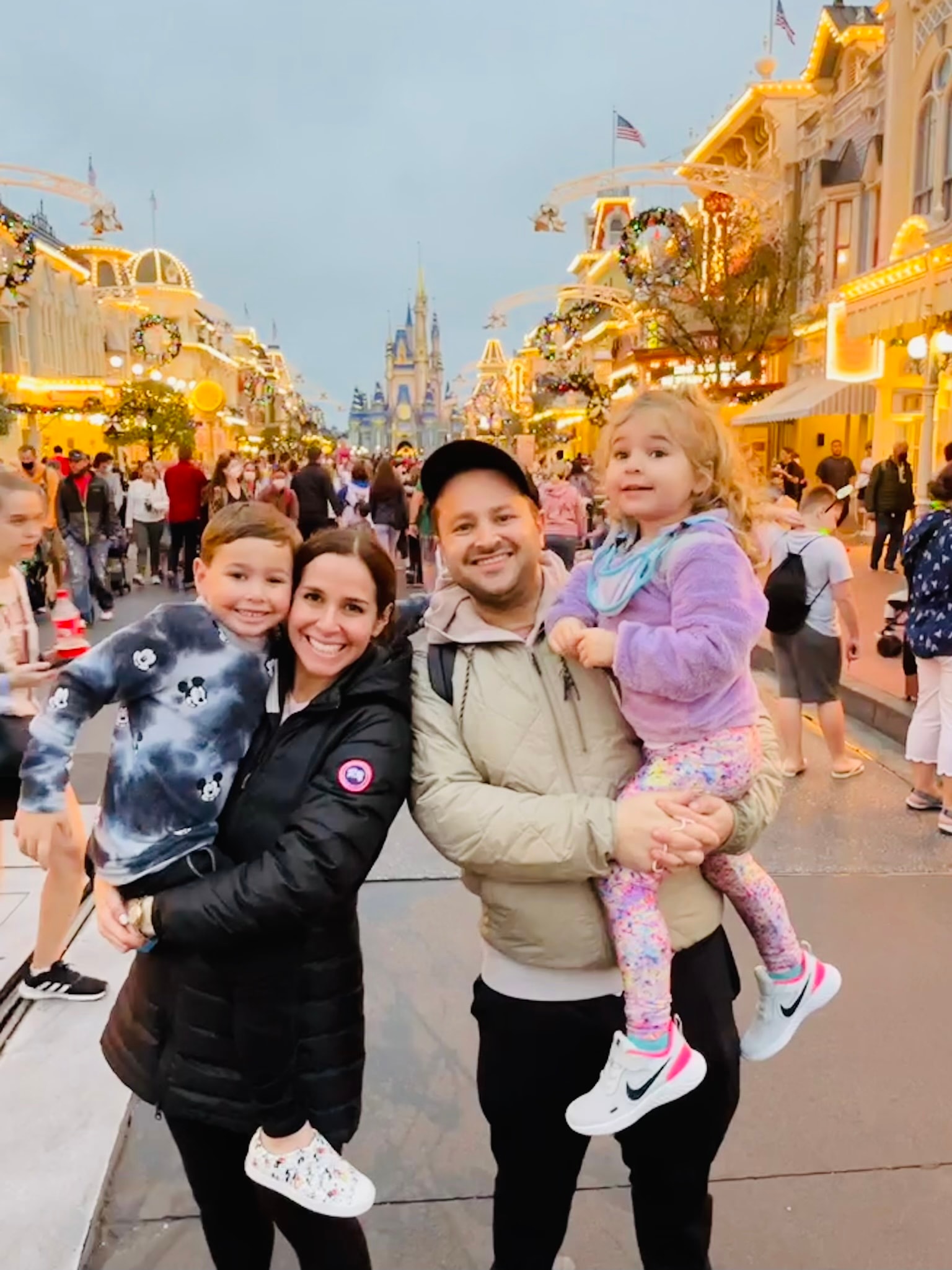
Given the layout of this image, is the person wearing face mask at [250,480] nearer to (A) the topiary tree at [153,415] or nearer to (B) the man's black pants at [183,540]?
(B) the man's black pants at [183,540]

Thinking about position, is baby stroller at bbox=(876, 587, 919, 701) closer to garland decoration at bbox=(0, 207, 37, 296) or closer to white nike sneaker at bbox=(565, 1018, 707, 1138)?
white nike sneaker at bbox=(565, 1018, 707, 1138)

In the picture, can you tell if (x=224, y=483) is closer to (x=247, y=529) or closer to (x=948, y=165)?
(x=247, y=529)

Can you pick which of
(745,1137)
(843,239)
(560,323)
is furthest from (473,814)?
(560,323)

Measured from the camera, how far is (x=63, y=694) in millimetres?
1981

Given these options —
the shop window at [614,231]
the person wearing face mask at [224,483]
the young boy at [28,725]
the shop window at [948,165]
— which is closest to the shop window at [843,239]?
the shop window at [948,165]

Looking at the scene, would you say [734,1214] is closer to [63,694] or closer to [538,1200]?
[538,1200]

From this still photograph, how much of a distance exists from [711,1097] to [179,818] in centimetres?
116

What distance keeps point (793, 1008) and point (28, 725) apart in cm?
248

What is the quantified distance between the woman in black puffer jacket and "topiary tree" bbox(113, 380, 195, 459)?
29225mm

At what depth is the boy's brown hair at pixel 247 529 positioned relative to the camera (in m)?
2.00

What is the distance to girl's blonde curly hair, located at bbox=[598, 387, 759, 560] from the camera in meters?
2.00

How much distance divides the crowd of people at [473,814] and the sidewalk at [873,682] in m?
5.56

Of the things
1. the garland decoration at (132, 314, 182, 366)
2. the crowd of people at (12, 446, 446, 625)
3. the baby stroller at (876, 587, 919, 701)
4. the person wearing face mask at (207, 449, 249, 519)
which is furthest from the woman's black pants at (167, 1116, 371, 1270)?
the garland decoration at (132, 314, 182, 366)

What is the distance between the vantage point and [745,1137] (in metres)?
2.94
